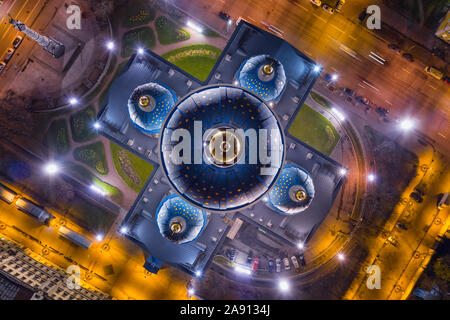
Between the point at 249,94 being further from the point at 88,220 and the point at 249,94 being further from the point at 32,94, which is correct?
the point at 32,94

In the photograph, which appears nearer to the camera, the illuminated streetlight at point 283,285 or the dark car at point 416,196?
the illuminated streetlight at point 283,285

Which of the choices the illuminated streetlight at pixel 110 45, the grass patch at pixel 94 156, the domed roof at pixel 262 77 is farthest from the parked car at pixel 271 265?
the illuminated streetlight at pixel 110 45

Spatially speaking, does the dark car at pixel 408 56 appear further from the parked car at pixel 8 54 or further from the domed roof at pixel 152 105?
the parked car at pixel 8 54

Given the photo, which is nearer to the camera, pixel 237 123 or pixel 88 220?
pixel 237 123

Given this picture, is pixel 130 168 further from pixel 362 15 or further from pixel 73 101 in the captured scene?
pixel 362 15

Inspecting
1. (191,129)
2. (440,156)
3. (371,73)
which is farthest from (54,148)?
(440,156)
